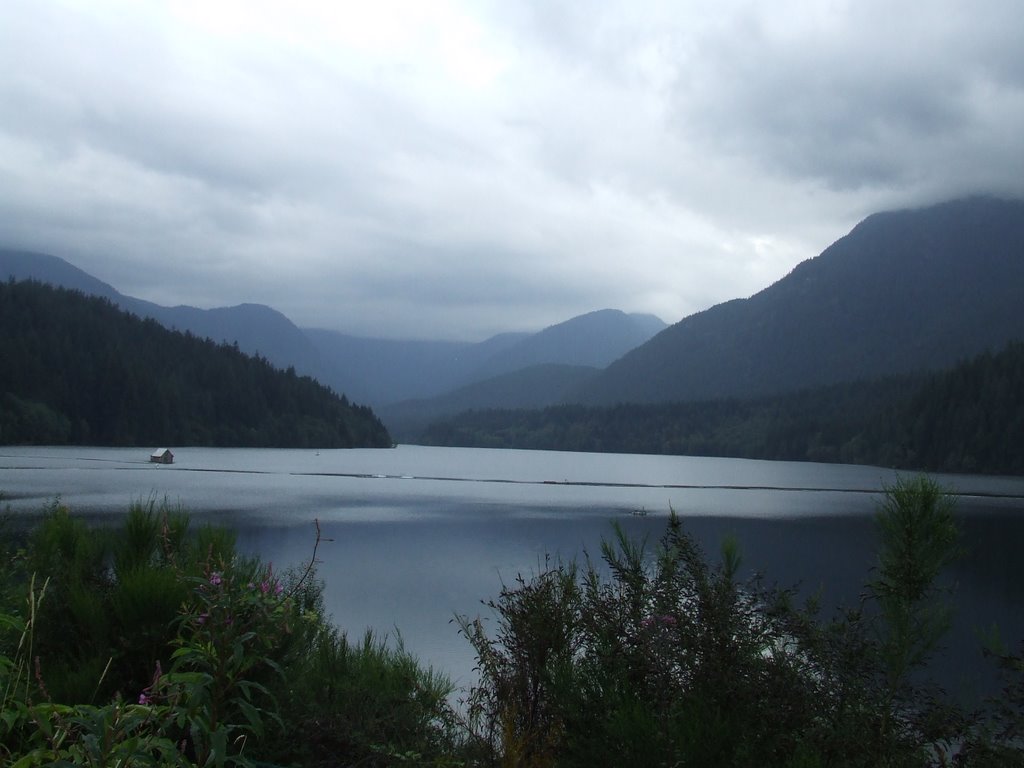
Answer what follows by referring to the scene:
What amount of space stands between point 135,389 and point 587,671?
118 metres

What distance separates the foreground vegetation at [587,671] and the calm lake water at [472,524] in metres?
0.72

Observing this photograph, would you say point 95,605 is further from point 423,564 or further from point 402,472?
point 402,472

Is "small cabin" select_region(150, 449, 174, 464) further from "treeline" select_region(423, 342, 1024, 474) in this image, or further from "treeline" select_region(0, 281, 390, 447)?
"treeline" select_region(423, 342, 1024, 474)

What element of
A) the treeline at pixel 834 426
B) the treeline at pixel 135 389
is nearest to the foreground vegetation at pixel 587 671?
the treeline at pixel 834 426

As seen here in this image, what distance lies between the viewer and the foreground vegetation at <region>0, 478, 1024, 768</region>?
173 inches

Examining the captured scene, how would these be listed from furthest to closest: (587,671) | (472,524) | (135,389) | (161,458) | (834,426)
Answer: (834,426) → (135,389) → (161,458) → (472,524) → (587,671)

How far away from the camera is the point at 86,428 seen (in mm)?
106688

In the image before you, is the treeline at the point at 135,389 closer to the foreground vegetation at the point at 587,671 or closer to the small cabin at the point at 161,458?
the small cabin at the point at 161,458

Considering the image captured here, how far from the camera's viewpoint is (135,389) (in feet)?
373

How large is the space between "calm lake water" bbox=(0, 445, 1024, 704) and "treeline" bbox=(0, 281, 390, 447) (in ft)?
105

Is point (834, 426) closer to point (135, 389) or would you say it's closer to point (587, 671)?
point (135, 389)

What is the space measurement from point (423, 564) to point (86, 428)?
316ft

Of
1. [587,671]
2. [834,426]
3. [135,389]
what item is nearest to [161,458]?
[135,389]

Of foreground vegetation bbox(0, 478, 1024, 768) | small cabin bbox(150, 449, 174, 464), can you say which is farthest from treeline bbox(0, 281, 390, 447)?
foreground vegetation bbox(0, 478, 1024, 768)
